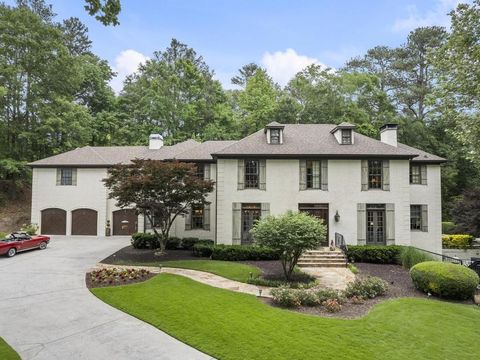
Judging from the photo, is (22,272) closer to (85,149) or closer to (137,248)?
(137,248)

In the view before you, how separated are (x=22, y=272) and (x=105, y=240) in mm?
9186

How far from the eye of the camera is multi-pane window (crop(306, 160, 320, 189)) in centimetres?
1892

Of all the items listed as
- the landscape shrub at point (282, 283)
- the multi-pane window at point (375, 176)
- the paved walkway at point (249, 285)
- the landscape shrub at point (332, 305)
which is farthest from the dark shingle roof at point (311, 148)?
the landscape shrub at point (332, 305)

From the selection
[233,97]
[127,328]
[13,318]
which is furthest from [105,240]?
[233,97]

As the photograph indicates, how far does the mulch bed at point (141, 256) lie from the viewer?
53.2 ft

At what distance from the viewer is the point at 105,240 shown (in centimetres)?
2278

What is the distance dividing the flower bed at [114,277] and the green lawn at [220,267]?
→ 208 centimetres

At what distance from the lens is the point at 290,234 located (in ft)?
40.2

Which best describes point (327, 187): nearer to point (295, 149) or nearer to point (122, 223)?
point (295, 149)

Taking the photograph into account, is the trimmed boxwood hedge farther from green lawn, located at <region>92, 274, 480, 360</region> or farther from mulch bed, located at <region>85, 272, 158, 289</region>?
green lawn, located at <region>92, 274, 480, 360</region>

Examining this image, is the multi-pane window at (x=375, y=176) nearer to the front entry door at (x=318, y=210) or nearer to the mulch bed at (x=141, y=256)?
the front entry door at (x=318, y=210)

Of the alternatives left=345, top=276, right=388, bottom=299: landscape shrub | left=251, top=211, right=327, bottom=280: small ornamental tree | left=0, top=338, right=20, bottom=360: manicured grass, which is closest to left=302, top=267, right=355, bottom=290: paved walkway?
left=345, top=276, right=388, bottom=299: landscape shrub

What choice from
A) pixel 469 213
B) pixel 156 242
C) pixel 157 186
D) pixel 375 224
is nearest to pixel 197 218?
pixel 156 242

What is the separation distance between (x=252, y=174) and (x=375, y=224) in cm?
796
